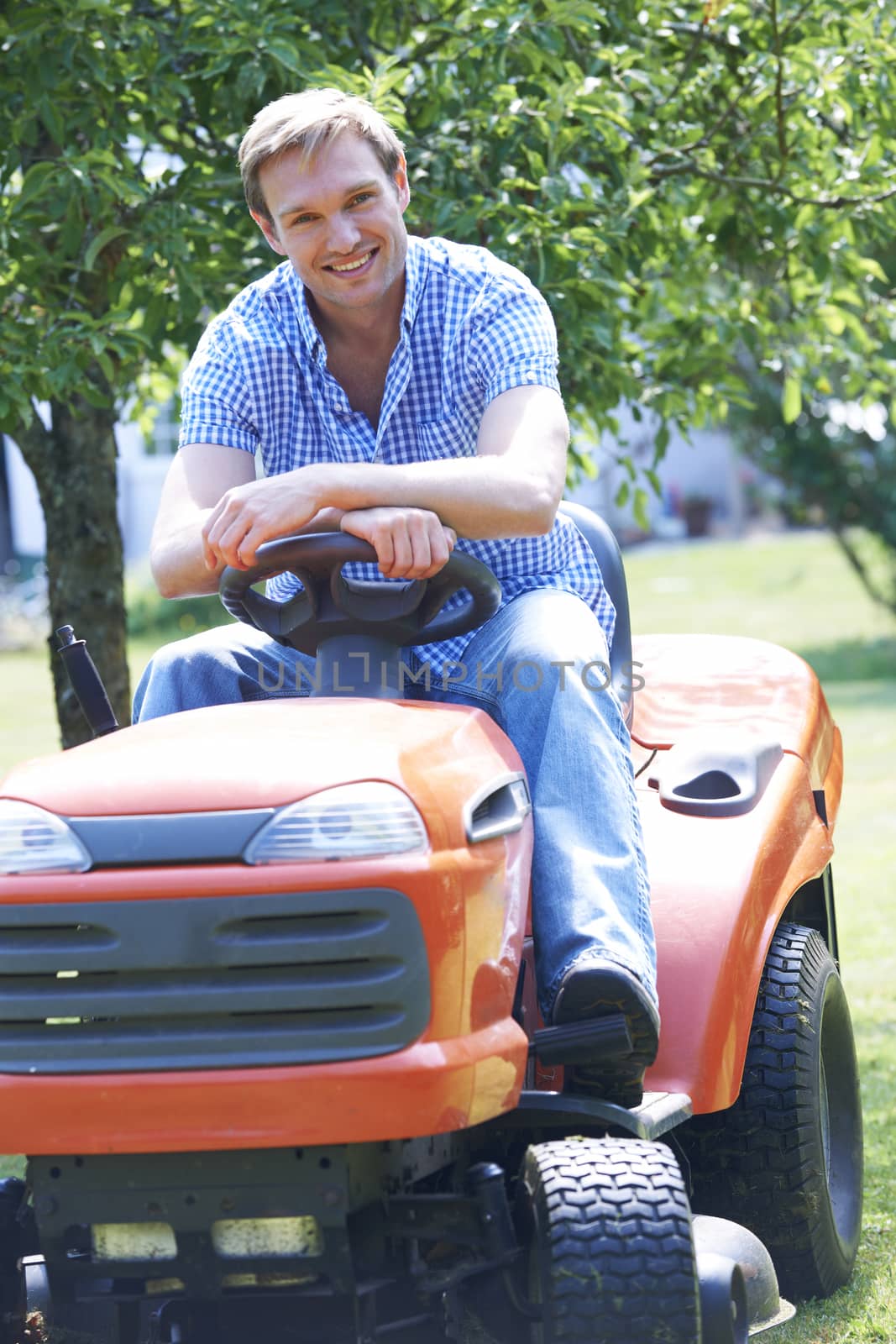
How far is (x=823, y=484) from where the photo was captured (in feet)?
48.9

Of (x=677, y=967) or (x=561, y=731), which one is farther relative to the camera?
(x=677, y=967)

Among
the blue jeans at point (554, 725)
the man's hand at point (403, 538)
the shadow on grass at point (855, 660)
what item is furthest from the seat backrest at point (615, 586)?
the shadow on grass at point (855, 660)

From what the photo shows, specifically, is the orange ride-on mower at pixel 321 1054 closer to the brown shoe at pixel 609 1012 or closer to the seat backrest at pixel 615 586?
the brown shoe at pixel 609 1012

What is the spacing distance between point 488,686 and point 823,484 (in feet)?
41.9

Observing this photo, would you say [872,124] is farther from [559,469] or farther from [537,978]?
[537,978]

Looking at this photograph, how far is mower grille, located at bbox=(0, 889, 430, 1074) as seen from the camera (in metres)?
1.98

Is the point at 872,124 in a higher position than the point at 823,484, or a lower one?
higher

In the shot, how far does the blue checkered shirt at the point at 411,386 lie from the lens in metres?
2.83

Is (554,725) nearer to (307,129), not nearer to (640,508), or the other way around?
(307,129)

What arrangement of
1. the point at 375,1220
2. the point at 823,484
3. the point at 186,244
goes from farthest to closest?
the point at 823,484, the point at 186,244, the point at 375,1220

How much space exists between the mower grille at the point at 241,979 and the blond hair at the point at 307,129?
4.20 feet

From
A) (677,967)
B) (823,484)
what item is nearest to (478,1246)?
(677,967)

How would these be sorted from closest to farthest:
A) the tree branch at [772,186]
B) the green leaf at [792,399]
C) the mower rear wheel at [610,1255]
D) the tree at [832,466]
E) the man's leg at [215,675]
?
the mower rear wheel at [610,1255]
the man's leg at [215,675]
the tree branch at [772,186]
the green leaf at [792,399]
the tree at [832,466]

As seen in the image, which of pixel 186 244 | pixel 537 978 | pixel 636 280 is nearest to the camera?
pixel 537 978
